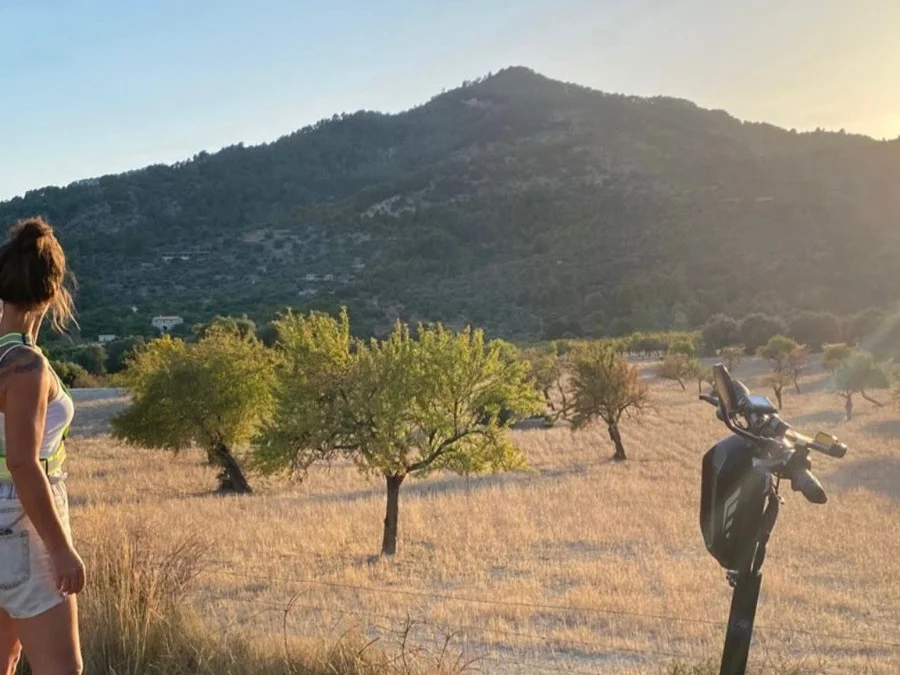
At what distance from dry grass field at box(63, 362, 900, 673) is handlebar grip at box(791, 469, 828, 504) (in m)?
1.80

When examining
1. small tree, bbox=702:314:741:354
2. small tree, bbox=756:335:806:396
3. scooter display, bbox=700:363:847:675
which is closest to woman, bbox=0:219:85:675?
scooter display, bbox=700:363:847:675

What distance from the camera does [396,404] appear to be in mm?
16953

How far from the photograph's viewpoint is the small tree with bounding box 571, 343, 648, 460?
3550 centimetres

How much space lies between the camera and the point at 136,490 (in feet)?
79.4

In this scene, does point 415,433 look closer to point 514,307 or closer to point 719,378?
point 719,378

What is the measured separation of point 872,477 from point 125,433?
87.9 feet

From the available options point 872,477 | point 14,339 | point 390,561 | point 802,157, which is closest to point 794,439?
point 14,339

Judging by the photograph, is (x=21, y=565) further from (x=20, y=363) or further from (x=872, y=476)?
(x=872, y=476)

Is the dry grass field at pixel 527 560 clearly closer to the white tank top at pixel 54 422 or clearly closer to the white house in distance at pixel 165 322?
the white tank top at pixel 54 422

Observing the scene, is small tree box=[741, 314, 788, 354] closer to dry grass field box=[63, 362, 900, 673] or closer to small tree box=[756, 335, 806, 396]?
small tree box=[756, 335, 806, 396]

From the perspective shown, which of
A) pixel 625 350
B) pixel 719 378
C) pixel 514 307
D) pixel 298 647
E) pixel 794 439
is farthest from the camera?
pixel 514 307

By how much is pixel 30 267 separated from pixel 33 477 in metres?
0.96

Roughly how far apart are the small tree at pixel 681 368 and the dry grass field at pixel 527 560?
76.2ft

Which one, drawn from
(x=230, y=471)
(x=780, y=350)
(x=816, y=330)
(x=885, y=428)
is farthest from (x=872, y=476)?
(x=816, y=330)
